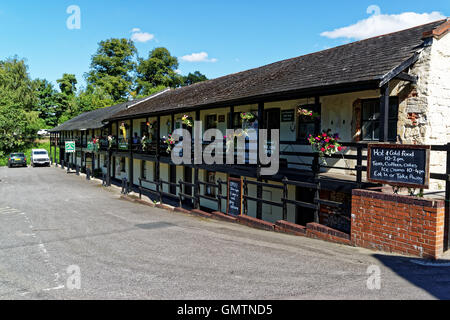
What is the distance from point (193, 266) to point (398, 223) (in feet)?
12.5

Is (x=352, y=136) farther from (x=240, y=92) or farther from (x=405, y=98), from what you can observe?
(x=240, y=92)

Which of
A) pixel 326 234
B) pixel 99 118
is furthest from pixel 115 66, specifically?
pixel 326 234

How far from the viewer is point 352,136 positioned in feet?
32.9

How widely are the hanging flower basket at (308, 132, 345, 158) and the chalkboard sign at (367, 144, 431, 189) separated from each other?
1.22m

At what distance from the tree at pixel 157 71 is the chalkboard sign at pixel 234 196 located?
45723mm

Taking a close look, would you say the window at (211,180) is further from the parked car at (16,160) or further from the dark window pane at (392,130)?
the parked car at (16,160)

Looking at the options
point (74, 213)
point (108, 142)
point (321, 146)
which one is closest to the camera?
point (321, 146)

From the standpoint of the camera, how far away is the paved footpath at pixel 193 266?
16.4 feet

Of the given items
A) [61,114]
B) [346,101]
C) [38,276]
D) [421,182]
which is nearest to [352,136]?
[346,101]

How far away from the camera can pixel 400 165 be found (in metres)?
6.39

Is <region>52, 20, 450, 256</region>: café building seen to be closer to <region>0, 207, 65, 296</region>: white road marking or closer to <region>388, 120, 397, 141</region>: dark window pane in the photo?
<region>388, 120, 397, 141</region>: dark window pane

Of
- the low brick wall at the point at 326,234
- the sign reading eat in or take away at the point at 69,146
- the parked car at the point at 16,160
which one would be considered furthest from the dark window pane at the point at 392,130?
the parked car at the point at 16,160

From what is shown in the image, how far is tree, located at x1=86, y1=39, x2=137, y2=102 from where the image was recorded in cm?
5691

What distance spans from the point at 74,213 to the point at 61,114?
5249 centimetres
